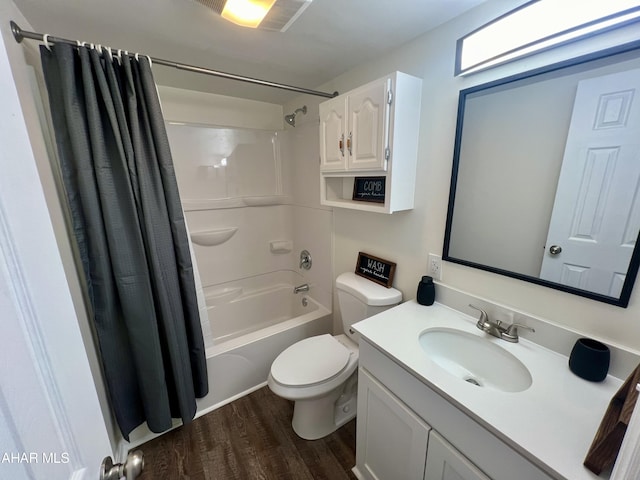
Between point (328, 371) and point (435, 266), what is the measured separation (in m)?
0.81

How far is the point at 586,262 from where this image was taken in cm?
95

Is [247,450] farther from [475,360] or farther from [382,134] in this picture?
[382,134]

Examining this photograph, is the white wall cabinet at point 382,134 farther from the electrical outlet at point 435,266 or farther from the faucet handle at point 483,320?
the faucet handle at point 483,320

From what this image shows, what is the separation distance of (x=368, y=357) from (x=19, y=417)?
Answer: 42.6 inches

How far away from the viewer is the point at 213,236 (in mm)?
2383

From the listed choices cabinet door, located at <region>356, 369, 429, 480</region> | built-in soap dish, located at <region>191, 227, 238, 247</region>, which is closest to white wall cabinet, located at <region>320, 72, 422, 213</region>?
cabinet door, located at <region>356, 369, 429, 480</region>

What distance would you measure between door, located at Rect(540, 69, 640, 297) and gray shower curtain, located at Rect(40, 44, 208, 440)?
5.51 ft

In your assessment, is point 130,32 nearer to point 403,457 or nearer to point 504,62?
point 504,62

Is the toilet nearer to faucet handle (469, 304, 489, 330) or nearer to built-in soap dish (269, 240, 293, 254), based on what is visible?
faucet handle (469, 304, 489, 330)

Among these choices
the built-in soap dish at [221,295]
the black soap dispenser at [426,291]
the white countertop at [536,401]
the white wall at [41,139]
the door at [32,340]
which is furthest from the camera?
the built-in soap dish at [221,295]

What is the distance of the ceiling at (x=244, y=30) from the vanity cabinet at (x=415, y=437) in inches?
56.5

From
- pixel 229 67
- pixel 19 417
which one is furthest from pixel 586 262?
pixel 229 67

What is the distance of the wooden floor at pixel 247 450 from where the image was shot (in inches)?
55.2

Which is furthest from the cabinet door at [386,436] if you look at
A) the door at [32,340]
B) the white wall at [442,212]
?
the door at [32,340]
